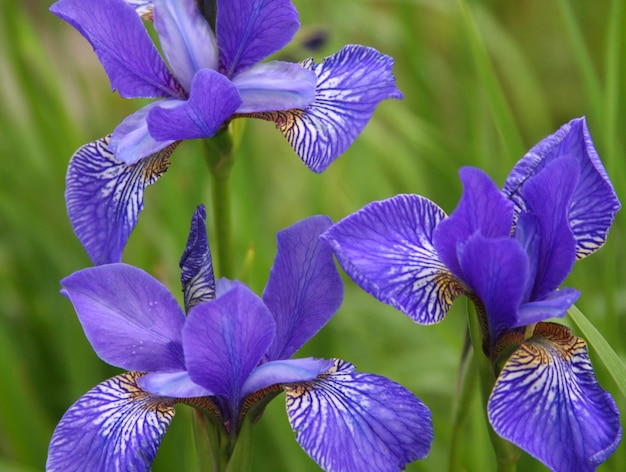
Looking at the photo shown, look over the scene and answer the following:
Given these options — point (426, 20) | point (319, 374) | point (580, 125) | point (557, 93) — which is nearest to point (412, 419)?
point (319, 374)

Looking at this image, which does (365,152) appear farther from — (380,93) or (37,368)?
(380,93)

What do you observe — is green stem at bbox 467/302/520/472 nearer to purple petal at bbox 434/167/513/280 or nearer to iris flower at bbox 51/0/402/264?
purple petal at bbox 434/167/513/280

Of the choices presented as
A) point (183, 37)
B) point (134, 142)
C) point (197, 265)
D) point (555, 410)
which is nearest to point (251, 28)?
point (183, 37)

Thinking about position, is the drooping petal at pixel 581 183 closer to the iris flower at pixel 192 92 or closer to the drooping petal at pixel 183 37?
the iris flower at pixel 192 92

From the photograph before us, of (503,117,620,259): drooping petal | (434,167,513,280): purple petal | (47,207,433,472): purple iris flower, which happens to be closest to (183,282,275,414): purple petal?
(47,207,433,472): purple iris flower

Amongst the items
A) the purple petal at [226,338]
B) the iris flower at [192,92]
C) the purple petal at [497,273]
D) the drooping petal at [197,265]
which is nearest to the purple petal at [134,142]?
the iris flower at [192,92]

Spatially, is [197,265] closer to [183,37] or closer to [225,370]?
[225,370]
